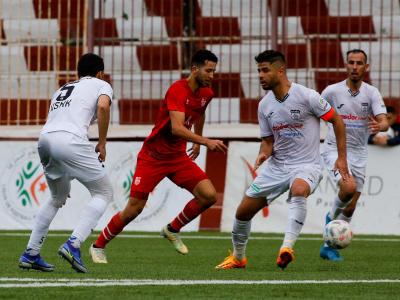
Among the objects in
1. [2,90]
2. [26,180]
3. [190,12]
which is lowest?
[26,180]

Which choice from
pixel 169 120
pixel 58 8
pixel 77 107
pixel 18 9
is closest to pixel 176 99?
pixel 169 120

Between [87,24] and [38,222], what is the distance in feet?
29.1

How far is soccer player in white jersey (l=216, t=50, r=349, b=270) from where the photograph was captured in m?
9.72

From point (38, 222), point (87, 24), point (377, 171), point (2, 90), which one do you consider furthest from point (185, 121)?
point (2, 90)

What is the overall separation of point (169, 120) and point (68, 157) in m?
2.22

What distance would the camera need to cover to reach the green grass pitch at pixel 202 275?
283 inches

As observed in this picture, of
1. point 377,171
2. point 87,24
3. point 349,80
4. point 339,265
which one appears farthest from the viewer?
point 87,24

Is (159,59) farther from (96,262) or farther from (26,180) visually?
(96,262)

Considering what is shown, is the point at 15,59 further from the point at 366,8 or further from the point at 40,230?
the point at 40,230

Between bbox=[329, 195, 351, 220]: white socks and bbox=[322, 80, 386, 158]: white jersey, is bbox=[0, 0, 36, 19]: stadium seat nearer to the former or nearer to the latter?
bbox=[322, 80, 386, 158]: white jersey

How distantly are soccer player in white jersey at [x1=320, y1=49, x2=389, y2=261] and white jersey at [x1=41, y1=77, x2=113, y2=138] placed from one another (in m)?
3.33

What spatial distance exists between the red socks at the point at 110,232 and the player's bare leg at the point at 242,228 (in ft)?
4.48

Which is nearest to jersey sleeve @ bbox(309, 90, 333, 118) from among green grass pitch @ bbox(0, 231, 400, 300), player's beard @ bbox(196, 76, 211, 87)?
green grass pitch @ bbox(0, 231, 400, 300)

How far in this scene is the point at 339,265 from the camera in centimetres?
1033
